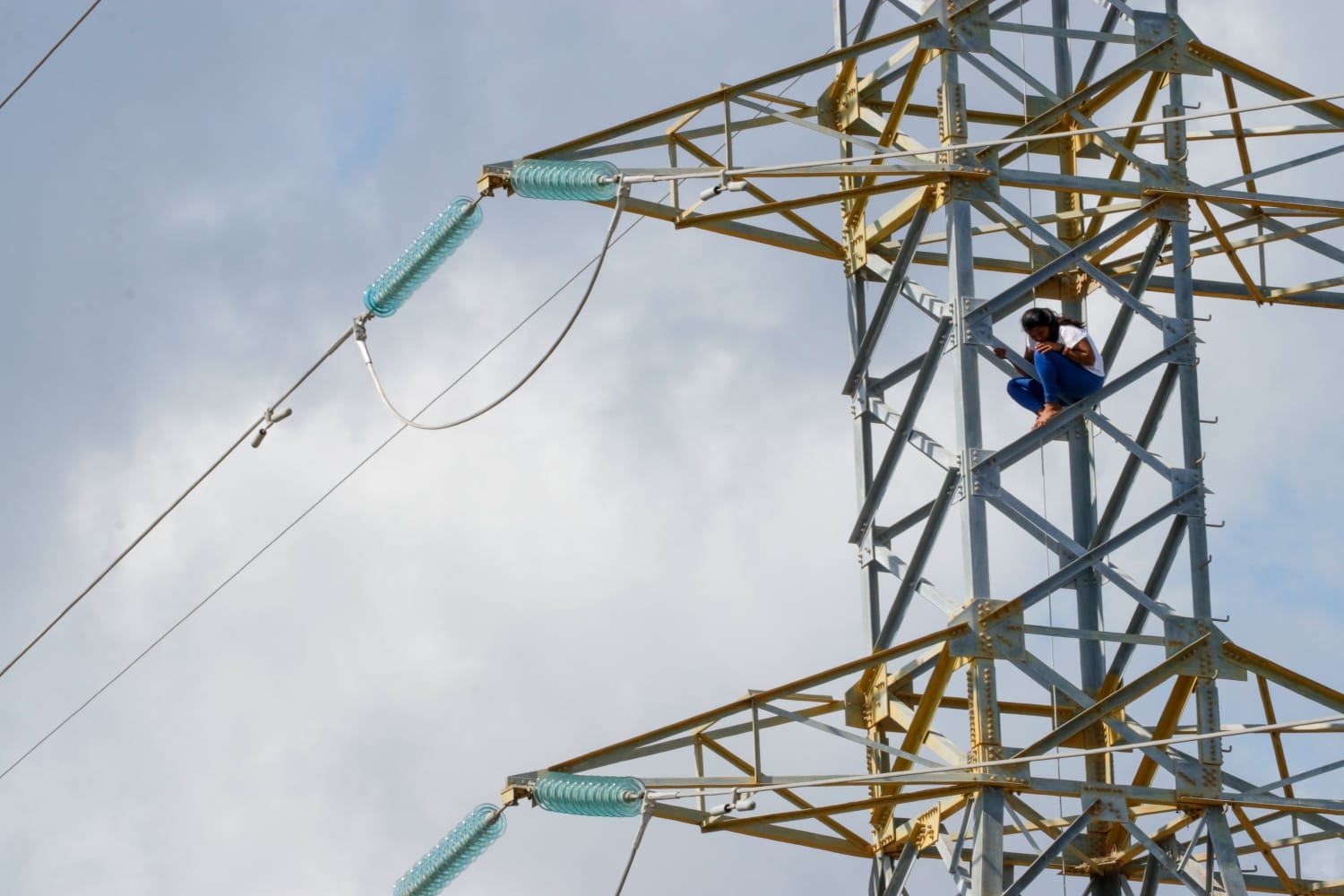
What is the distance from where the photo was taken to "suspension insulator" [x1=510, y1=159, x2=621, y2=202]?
2212 centimetres

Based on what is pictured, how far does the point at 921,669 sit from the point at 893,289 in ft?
10.6

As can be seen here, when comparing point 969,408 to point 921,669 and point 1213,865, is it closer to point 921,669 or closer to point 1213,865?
point 921,669

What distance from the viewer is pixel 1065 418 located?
74.0 ft

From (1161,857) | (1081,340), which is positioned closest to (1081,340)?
(1081,340)

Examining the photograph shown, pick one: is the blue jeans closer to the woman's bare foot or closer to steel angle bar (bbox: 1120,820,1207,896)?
the woman's bare foot

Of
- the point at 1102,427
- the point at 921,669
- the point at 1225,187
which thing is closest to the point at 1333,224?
the point at 1225,187

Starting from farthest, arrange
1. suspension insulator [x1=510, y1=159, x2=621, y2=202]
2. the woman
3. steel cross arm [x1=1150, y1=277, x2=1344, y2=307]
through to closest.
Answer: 1. steel cross arm [x1=1150, y1=277, x2=1344, y2=307]
2. the woman
3. suspension insulator [x1=510, y1=159, x2=621, y2=202]

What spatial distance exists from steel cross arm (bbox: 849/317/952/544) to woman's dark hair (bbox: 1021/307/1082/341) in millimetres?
715

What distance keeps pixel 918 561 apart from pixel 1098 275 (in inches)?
102

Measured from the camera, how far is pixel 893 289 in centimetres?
2395

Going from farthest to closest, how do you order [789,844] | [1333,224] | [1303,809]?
1. [1333,224]
2. [789,844]
3. [1303,809]

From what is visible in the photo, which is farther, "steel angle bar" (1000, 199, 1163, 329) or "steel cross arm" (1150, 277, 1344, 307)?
"steel cross arm" (1150, 277, 1344, 307)

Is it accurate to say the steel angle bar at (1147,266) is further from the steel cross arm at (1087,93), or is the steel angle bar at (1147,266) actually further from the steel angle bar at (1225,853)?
the steel angle bar at (1225,853)

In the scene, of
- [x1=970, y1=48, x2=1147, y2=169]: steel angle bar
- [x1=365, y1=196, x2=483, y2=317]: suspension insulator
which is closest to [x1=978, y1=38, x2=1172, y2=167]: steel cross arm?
[x1=970, y1=48, x2=1147, y2=169]: steel angle bar
